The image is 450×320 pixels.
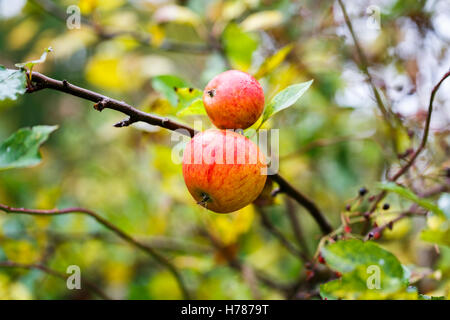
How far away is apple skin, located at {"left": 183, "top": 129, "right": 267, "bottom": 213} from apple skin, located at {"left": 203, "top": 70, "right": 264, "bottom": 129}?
4cm

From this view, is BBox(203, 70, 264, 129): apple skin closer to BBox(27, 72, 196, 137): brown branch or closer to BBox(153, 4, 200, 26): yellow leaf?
BBox(27, 72, 196, 137): brown branch

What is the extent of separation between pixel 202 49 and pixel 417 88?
0.72 m

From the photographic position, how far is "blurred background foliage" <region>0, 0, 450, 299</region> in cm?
115

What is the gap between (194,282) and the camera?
1.60 m

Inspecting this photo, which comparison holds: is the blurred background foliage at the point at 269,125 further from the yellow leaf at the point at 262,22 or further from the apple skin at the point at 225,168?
the apple skin at the point at 225,168

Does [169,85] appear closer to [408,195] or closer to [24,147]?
[24,147]

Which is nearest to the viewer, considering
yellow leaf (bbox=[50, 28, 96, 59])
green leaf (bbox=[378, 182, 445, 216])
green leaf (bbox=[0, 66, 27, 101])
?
green leaf (bbox=[0, 66, 27, 101])

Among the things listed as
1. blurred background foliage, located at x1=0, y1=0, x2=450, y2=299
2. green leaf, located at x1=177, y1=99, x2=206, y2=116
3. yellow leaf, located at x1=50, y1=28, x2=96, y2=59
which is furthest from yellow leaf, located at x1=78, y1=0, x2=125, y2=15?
green leaf, located at x1=177, y1=99, x2=206, y2=116

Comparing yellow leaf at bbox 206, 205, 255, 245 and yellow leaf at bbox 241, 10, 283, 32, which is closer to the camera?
yellow leaf at bbox 241, 10, 283, 32

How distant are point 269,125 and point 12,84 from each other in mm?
538

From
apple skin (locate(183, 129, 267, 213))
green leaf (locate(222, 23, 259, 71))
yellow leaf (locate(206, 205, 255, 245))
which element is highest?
green leaf (locate(222, 23, 259, 71))
